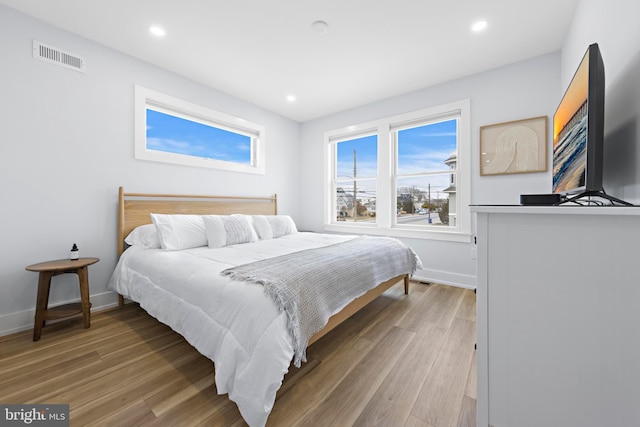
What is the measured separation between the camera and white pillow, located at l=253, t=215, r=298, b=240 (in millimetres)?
3259

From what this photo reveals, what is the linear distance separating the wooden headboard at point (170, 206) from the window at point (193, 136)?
1.42ft

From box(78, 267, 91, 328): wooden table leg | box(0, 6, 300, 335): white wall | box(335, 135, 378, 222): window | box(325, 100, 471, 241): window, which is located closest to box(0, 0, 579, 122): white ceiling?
box(0, 6, 300, 335): white wall

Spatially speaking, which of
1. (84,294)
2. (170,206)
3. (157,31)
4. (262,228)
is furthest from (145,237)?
(157,31)

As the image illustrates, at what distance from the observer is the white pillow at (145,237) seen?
2.54m

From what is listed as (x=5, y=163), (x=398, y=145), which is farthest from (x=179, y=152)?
(x=398, y=145)

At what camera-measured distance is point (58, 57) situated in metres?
2.29

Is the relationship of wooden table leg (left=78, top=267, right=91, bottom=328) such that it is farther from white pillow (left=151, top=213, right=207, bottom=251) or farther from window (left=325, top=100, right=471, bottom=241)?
window (left=325, top=100, right=471, bottom=241)

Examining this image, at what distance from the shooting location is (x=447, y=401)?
4.55 ft

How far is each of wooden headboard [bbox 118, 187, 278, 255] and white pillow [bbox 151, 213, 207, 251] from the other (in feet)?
0.76

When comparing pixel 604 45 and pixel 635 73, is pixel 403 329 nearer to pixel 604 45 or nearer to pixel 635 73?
pixel 635 73

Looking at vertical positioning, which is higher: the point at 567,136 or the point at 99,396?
the point at 567,136

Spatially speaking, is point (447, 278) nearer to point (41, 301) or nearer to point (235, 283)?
point (235, 283)

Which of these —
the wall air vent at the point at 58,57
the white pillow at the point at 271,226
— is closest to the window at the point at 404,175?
the white pillow at the point at 271,226

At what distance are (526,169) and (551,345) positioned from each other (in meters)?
2.58
